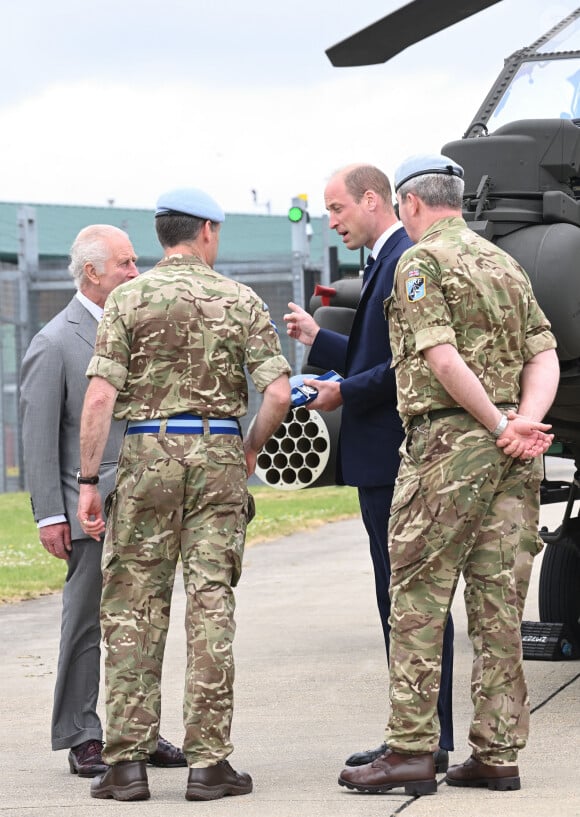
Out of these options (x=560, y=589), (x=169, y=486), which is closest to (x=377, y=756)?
(x=169, y=486)

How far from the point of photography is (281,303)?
21188 mm

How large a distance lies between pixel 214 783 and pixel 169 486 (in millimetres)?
933

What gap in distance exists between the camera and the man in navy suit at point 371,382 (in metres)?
5.16

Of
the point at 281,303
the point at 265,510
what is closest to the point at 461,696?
the point at 265,510

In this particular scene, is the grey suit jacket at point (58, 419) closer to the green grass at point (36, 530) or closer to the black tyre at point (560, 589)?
the black tyre at point (560, 589)

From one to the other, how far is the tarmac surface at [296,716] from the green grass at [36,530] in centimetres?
80

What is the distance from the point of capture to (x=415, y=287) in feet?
15.6

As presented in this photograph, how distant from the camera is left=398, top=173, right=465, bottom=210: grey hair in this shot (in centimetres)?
491

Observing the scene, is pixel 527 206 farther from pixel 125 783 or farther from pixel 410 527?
pixel 125 783

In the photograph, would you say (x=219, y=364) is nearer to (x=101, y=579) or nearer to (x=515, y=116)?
(x=101, y=579)

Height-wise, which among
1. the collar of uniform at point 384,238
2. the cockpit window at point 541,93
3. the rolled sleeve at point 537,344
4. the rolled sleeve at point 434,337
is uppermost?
the cockpit window at point 541,93

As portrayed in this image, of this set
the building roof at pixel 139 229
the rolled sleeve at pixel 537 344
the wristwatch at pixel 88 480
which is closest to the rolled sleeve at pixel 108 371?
the wristwatch at pixel 88 480

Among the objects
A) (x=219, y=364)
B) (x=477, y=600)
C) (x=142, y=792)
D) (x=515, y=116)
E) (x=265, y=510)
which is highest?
(x=515, y=116)

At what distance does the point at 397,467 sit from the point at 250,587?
6185 mm
